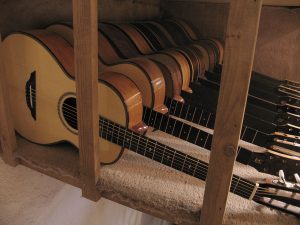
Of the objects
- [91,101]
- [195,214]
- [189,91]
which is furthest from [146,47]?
[195,214]

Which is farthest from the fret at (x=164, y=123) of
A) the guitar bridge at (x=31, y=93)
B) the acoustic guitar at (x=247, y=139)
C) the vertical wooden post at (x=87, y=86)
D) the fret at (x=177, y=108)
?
the guitar bridge at (x=31, y=93)

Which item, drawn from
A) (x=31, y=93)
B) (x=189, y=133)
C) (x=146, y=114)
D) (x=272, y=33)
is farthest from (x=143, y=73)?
(x=272, y=33)

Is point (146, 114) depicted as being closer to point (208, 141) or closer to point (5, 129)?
point (208, 141)

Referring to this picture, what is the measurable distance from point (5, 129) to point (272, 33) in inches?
58.3

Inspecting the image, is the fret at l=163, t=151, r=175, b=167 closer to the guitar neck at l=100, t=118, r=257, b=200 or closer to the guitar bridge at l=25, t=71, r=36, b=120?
the guitar neck at l=100, t=118, r=257, b=200

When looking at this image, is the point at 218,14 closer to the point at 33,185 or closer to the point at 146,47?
the point at 146,47

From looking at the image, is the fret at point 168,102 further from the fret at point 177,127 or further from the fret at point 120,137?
the fret at point 120,137

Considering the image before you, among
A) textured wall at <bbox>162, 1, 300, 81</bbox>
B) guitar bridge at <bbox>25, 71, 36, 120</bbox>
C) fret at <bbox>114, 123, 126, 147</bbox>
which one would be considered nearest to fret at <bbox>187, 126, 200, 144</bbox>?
fret at <bbox>114, 123, 126, 147</bbox>

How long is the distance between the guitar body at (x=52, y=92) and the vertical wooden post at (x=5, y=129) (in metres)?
0.08

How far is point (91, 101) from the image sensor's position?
0.60m

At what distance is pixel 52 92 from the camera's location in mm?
777

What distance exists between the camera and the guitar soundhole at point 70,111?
2.49ft

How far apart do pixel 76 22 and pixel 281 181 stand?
0.60 m

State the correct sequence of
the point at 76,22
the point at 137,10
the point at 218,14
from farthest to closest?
1. the point at 218,14
2. the point at 137,10
3. the point at 76,22
